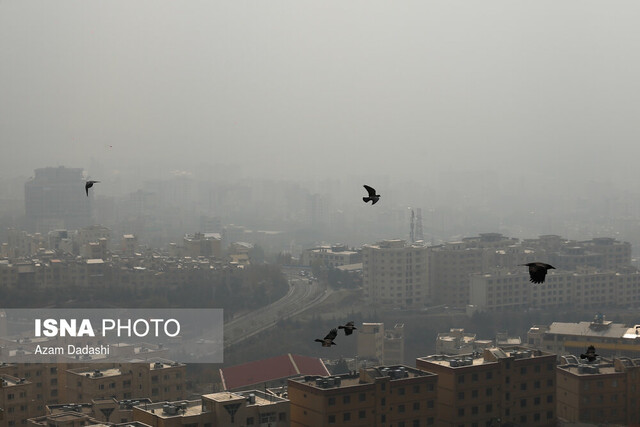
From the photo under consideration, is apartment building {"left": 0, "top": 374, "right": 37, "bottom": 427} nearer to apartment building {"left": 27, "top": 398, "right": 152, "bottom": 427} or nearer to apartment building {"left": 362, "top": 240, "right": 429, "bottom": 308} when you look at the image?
apartment building {"left": 27, "top": 398, "right": 152, "bottom": 427}

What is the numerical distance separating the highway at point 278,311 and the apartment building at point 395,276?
0.67m

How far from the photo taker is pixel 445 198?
33.2m

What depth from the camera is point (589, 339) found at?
9672mm

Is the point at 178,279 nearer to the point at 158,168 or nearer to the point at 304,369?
the point at 304,369

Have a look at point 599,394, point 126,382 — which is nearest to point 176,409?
point 126,382

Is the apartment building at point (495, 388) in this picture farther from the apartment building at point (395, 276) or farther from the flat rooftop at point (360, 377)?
the apartment building at point (395, 276)

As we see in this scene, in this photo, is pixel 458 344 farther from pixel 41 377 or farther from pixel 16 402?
pixel 16 402

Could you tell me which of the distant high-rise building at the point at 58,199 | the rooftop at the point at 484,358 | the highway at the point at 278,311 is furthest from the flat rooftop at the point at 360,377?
the distant high-rise building at the point at 58,199

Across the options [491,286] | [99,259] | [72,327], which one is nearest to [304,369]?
[72,327]

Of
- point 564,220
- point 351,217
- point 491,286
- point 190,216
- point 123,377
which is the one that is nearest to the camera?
point 123,377

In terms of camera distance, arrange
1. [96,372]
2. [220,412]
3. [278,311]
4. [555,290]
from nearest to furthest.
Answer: [220,412] < [96,372] < [278,311] < [555,290]

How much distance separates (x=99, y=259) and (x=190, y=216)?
1179 centimetres

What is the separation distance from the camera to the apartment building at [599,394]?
6191 millimetres

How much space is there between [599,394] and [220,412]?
90.2 inches
